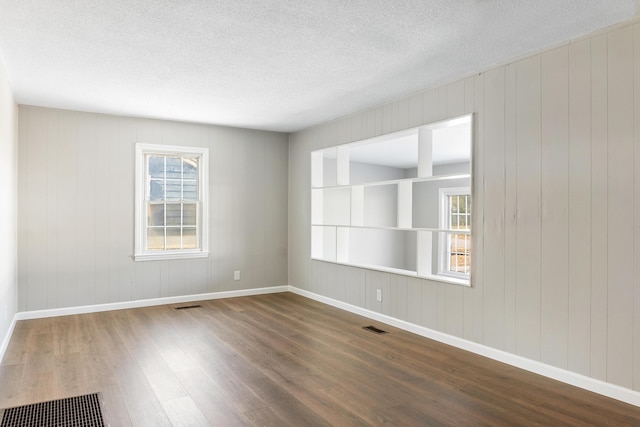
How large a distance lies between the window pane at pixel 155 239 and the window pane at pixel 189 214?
35 centimetres

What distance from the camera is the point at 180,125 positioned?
591 centimetres

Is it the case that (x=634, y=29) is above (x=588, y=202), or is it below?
above

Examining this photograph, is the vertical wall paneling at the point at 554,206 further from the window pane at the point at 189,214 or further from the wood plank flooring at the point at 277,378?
the window pane at the point at 189,214

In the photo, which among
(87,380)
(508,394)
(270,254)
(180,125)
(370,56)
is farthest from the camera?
(270,254)

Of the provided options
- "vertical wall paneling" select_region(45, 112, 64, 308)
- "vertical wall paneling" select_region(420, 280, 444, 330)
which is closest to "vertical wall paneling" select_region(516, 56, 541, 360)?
"vertical wall paneling" select_region(420, 280, 444, 330)

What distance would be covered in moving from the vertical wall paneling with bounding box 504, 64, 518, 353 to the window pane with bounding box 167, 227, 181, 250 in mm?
4333

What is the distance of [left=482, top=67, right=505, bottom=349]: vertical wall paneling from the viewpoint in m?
3.57

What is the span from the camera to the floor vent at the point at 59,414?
2471 millimetres

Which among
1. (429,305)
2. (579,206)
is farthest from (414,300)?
(579,206)

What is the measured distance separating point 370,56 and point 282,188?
3581 mm

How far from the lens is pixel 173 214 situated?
5.95 m

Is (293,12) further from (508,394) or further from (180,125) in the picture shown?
(180,125)

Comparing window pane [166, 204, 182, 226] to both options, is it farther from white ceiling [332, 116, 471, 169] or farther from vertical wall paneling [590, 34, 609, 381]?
vertical wall paneling [590, 34, 609, 381]

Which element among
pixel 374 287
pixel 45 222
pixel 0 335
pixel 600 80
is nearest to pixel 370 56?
pixel 600 80
